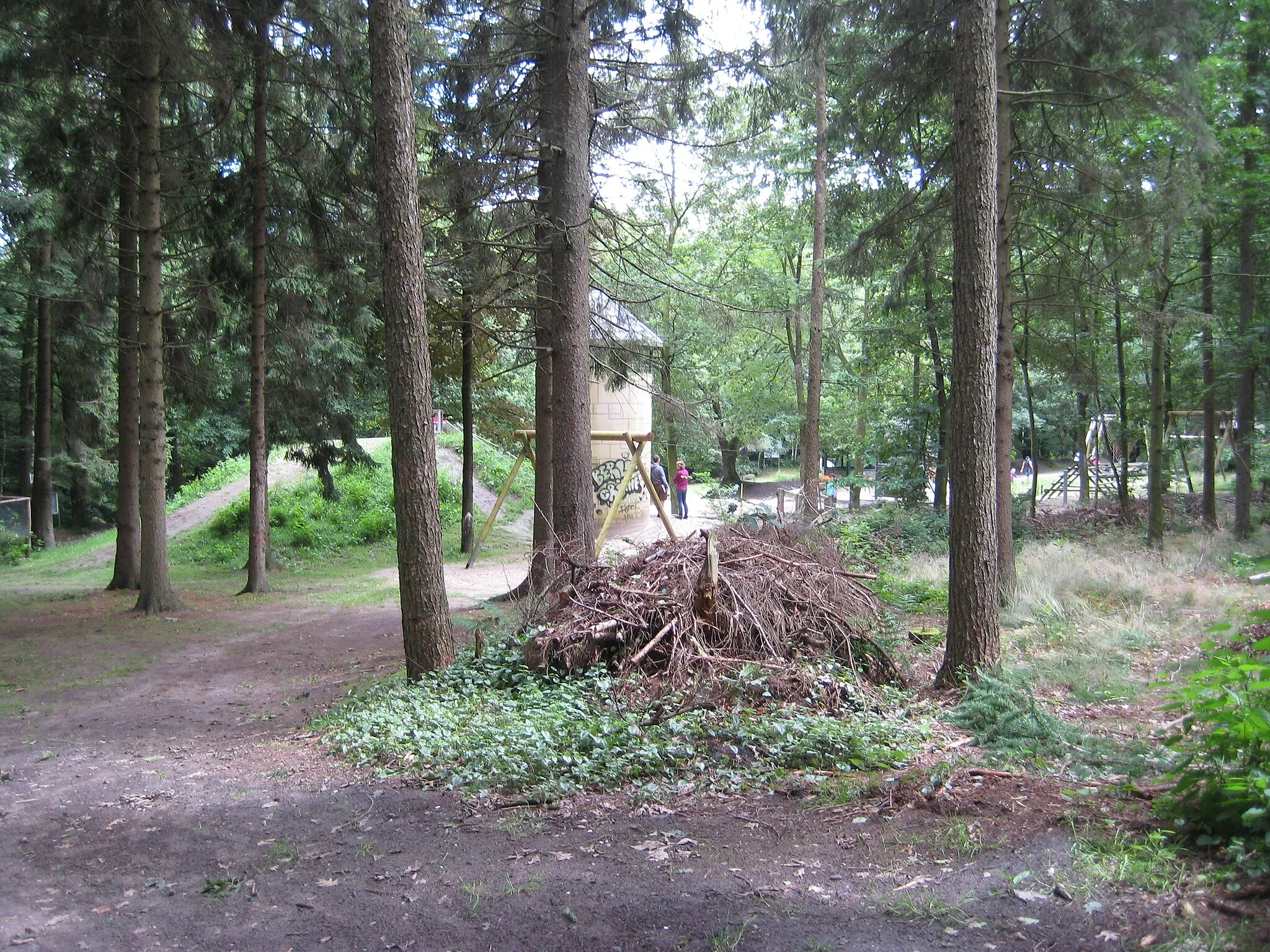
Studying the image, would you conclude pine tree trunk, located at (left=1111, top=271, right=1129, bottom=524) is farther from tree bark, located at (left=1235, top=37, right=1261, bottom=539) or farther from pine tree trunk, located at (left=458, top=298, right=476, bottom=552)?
pine tree trunk, located at (left=458, top=298, right=476, bottom=552)

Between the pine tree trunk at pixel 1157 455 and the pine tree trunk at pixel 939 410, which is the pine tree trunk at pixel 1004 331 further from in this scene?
the pine tree trunk at pixel 1157 455

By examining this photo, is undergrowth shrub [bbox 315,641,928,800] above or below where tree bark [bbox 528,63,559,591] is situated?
below

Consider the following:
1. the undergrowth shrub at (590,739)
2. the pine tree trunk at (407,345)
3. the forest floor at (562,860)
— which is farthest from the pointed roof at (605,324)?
the forest floor at (562,860)

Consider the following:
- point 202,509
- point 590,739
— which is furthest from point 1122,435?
point 202,509

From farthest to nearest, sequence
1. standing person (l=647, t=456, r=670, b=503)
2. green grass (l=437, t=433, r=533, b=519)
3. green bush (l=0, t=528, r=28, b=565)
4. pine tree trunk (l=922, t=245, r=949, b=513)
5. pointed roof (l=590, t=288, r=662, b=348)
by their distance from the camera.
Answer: green grass (l=437, t=433, r=533, b=519) < green bush (l=0, t=528, r=28, b=565) < standing person (l=647, t=456, r=670, b=503) < pine tree trunk (l=922, t=245, r=949, b=513) < pointed roof (l=590, t=288, r=662, b=348)

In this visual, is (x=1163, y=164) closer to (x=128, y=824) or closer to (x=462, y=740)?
(x=462, y=740)

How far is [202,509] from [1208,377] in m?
24.2

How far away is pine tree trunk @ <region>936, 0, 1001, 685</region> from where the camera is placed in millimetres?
7285

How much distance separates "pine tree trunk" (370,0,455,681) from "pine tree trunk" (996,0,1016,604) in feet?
22.1

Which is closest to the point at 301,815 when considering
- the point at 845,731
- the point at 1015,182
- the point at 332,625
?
the point at 845,731

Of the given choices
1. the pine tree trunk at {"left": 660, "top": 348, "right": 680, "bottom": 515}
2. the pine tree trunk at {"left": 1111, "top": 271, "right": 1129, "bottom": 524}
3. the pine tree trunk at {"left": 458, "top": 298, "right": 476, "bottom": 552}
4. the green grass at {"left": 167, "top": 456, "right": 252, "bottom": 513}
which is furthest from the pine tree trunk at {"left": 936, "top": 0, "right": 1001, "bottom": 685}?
the green grass at {"left": 167, "top": 456, "right": 252, "bottom": 513}

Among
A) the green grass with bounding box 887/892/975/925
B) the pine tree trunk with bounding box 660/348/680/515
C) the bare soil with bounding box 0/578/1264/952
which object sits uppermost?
the pine tree trunk with bounding box 660/348/680/515

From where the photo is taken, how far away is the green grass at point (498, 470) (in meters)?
25.9

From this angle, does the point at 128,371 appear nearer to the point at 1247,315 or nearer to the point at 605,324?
the point at 605,324
